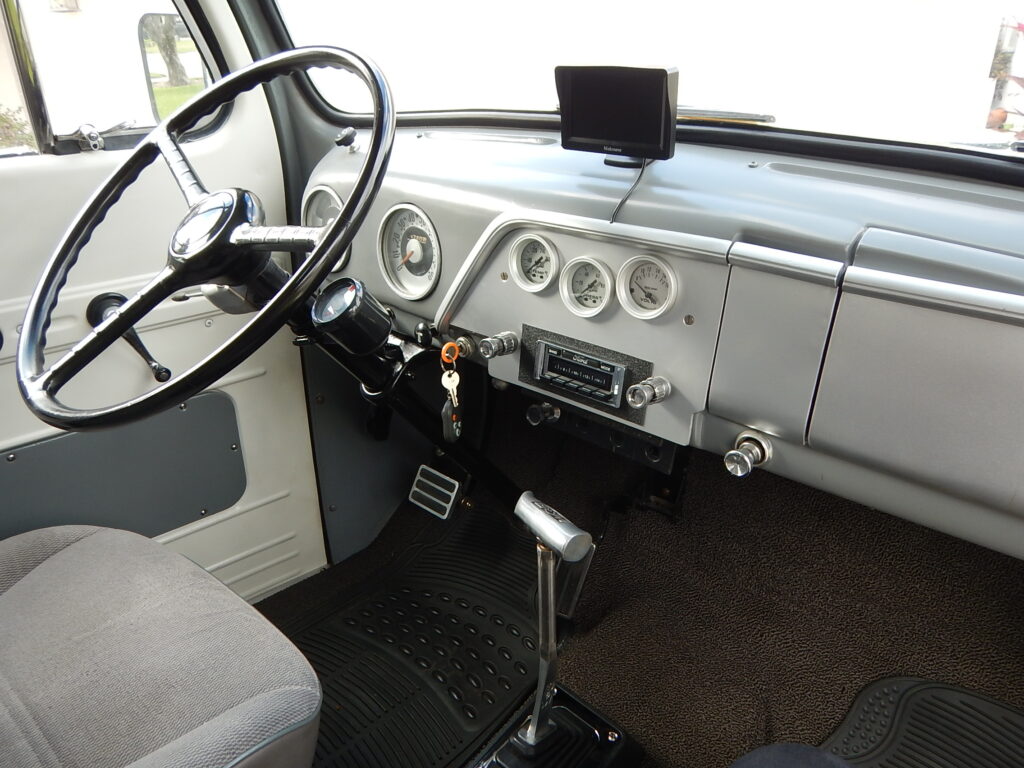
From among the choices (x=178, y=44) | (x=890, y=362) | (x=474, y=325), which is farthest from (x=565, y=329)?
(x=178, y=44)

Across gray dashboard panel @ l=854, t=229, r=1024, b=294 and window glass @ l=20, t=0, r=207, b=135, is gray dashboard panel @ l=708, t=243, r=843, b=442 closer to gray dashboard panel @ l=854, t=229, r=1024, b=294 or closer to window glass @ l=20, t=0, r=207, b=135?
gray dashboard panel @ l=854, t=229, r=1024, b=294

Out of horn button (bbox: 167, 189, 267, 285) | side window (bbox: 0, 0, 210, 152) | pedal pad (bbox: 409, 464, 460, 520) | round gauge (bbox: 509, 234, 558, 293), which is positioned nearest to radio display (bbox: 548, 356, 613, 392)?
round gauge (bbox: 509, 234, 558, 293)

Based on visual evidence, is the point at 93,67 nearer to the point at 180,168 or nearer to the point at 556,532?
the point at 180,168

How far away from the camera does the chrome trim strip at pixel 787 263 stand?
929 mm

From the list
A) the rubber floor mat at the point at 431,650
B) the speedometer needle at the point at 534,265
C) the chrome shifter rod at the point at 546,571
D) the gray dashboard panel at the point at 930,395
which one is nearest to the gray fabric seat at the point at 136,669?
the chrome shifter rod at the point at 546,571

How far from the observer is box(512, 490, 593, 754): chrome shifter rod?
1.01 metres

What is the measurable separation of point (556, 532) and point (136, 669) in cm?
63

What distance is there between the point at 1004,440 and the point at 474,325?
865 mm

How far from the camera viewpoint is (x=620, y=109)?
1.13 metres

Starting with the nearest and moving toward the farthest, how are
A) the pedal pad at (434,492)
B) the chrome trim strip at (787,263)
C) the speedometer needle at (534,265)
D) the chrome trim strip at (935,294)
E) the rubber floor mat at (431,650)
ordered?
the chrome trim strip at (935,294), the chrome trim strip at (787,263), the speedometer needle at (534,265), the rubber floor mat at (431,650), the pedal pad at (434,492)

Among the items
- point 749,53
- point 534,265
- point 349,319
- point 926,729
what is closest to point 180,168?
point 349,319

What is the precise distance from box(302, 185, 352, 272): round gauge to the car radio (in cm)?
55

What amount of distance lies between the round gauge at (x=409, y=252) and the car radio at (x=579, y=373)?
29 centimetres

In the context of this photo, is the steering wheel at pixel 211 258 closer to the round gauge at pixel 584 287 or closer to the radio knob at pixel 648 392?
the round gauge at pixel 584 287
